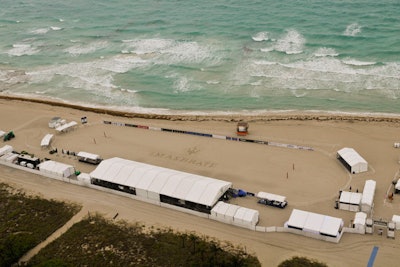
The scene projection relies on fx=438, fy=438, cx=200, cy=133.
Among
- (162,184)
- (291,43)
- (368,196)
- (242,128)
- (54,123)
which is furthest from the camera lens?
(291,43)

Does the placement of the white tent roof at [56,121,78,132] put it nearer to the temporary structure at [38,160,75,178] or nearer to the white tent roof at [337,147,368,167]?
the temporary structure at [38,160,75,178]

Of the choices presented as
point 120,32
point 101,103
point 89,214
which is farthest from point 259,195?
point 120,32

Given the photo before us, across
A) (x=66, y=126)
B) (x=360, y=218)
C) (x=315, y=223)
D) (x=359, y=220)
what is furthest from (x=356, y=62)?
(x=66, y=126)

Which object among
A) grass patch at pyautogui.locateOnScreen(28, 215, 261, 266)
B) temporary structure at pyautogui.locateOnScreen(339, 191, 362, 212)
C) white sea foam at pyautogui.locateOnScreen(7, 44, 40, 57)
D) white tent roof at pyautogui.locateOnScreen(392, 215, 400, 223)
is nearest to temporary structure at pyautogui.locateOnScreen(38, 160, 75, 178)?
grass patch at pyautogui.locateOnScreen(28, 215, 261, 266)

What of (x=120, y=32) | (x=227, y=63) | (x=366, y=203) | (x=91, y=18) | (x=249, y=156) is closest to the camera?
(x=366, y=203)

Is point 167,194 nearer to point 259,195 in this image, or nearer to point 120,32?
point 259,195

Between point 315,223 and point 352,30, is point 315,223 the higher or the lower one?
the lower one

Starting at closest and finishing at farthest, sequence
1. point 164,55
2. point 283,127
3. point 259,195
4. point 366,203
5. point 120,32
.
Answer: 1. point 366,203
2. point 259,195
3. point 283,127
4. point 164,55
5. point 120,32

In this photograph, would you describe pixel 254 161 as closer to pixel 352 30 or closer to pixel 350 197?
pixel 350 197
